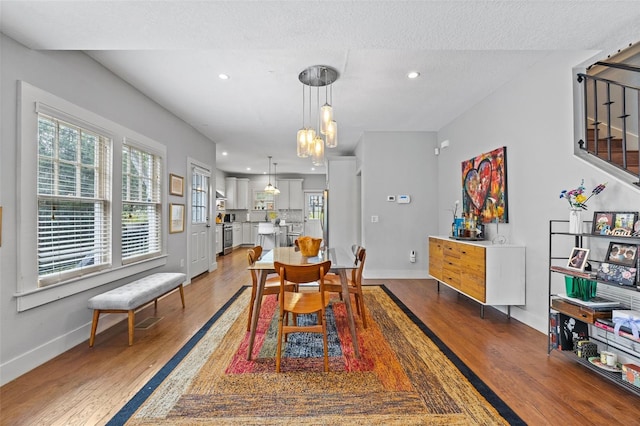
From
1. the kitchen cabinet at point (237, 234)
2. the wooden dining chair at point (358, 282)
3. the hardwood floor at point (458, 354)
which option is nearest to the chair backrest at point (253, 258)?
the wooden dining chair at point (358, 282)

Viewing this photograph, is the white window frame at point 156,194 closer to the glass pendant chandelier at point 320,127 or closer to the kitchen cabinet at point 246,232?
the glass pendant chandelier at point 320,127

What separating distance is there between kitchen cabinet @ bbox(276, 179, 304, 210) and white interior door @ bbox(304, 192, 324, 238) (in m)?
0.26

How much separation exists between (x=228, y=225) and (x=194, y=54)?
7017 mm

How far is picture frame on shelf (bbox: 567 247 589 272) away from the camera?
2222 millimetres

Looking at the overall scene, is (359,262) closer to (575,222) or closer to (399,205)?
(575,222)

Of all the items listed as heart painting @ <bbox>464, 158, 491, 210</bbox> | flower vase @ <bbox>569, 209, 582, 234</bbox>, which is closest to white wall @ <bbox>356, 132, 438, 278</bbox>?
heart painting @ <bbox>464, 158, 491, 210</bbox>

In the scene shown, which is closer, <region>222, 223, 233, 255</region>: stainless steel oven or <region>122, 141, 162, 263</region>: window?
<region>122, 141, 162, 263</region>: window

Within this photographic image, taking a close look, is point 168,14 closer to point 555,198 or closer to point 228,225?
point 555,198

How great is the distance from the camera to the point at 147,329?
297 cm

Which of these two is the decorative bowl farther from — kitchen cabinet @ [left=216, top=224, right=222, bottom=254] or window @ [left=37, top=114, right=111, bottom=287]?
kitchen cabinet @ [left=216, top=224, right=222, bottom=254]

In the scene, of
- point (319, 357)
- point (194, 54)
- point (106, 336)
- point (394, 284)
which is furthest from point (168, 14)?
point (394, 284)

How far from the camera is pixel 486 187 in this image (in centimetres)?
379

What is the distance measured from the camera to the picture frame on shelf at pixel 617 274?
188cm

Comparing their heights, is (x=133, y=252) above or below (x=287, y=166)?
below
